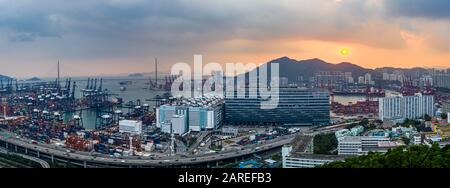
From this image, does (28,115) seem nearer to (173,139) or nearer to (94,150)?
(94,150)

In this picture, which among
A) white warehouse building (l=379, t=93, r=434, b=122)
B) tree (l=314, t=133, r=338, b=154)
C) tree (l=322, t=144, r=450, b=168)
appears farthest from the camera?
white warehouse building (l=379, t=93, r=434, b=122)

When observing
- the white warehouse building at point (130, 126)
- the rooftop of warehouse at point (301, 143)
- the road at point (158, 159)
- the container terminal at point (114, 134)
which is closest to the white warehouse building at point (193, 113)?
the container terminal at point (114, 134)

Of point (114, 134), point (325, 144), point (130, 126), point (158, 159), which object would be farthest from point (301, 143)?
point (114, 134)

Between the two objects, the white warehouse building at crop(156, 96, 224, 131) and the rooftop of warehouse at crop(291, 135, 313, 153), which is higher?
the white warehouse building at crop(156, 96, 224, 131)

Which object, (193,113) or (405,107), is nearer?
(193,113)

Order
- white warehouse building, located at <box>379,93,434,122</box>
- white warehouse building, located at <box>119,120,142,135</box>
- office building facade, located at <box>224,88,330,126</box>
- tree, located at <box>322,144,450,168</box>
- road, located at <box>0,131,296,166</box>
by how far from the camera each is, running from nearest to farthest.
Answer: tree, located at <box>322,144,450,168</box> < road, located at <box>0,131,296,166</box> < white warehouse building, located at <box>119,120,142,135</box> < office building facade, located at <box>224,88,330,126</box> < white warehouse building, located at <box>379,93,434,122</box>

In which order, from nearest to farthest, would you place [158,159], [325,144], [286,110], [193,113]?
1. [158,159]
2. [325,144]
3. [193,113]
4. [286,110]

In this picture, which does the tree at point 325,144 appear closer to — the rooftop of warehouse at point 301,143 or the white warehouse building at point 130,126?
the rooftop of warehouse at point 301,143

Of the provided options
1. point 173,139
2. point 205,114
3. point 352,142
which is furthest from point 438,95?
point 173,139

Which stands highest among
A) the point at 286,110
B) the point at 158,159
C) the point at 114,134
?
the point at 286,110

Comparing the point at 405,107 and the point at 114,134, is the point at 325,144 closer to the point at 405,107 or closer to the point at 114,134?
the point at 114,134

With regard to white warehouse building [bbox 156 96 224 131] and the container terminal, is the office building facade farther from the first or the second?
white warehouse building [bbox 156 96 224 131]

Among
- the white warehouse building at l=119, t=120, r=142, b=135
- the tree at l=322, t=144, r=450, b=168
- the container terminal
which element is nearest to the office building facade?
the container terminal
